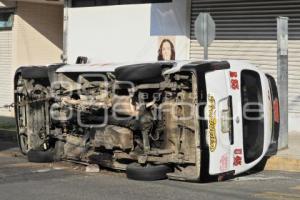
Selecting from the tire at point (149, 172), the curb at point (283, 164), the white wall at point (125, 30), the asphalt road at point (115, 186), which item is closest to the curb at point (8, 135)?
the white wall at point (125, 30)

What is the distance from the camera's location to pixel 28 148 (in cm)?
1102

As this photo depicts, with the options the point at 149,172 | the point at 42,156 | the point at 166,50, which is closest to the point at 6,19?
the point at 166,50

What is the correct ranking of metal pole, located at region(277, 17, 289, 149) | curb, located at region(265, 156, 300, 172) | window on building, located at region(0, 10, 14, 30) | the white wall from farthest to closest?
window on building, located at region(0, 10, 14, 30)
the white wall
metal pole, located at region(277, 17, 289, 149)
curb, located at region(265, 156, 300, 172)

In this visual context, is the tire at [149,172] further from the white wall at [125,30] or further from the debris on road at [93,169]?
the white wall at [125,30]

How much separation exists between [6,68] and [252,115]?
14.8m

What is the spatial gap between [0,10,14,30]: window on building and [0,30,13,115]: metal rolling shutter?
178 millimetres

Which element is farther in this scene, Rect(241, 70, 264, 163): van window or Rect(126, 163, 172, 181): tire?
Rect(241, 70, 264, 163): van window

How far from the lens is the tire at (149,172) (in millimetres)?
8781

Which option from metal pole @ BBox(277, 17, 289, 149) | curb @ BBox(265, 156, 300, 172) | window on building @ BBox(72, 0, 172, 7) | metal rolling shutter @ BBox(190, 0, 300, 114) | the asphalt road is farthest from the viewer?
window on building @ BBox(72, 0, 172, 7)

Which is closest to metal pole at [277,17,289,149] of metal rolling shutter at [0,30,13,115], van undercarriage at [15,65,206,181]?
van undercarriage at [15,65,206,181]

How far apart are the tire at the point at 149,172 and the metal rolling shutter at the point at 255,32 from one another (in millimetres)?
6873

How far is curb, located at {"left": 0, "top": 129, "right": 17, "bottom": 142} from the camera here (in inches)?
589

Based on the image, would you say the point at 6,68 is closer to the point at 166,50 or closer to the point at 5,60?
the point at 5,60

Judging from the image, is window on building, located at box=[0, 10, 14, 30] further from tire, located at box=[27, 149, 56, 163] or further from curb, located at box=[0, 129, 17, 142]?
tire, located at box=[27, 149, 56, 163]
